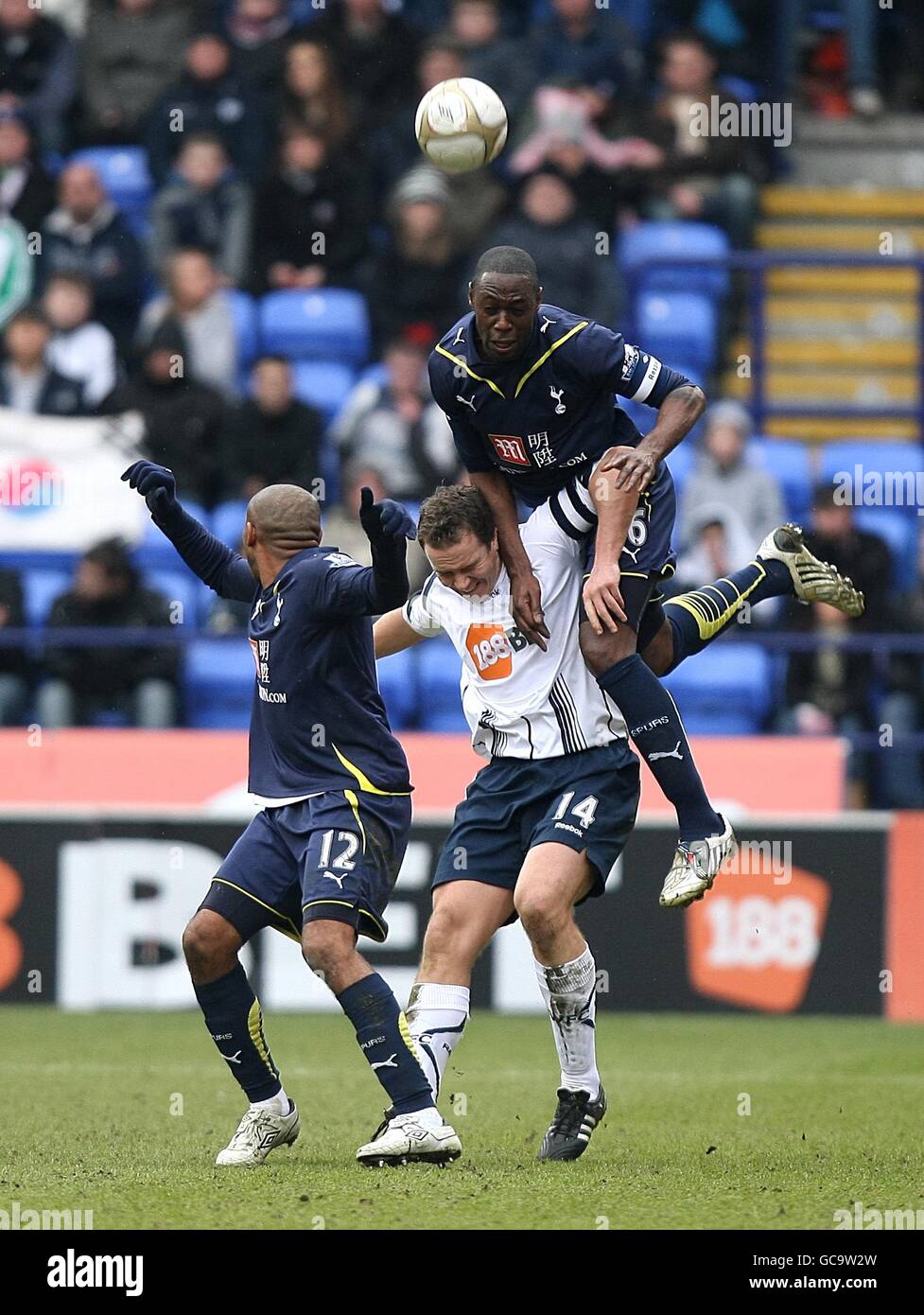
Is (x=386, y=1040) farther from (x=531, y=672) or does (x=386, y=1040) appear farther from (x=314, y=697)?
(x=531, y=672)

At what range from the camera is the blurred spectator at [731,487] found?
12562 millimetres

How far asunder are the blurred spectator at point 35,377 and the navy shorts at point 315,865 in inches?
307

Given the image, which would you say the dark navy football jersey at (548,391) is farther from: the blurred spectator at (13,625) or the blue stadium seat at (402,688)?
the blurred spectator at (13,625)

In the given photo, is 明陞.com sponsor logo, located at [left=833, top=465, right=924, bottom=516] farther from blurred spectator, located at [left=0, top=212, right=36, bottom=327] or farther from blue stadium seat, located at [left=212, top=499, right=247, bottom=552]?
blurred spectator, located at [left=0, top=212, right=36, bottom=327]

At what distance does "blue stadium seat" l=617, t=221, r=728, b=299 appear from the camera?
47.2ft

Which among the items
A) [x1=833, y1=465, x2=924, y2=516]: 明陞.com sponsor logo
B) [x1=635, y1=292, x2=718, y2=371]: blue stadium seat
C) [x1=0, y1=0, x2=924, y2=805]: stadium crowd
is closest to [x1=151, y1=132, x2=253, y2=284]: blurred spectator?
[x1=0, y1=0, x2=924, y2=805]: stadium crowd

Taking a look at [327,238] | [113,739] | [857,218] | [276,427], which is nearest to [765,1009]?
[113,739]

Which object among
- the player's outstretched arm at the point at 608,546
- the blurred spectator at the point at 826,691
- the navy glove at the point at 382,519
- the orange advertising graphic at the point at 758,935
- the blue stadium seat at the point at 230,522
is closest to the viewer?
the navy glove at the point at 382,519

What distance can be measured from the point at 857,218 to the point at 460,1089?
388 inches

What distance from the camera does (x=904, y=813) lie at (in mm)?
10469

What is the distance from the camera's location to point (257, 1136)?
6.06m

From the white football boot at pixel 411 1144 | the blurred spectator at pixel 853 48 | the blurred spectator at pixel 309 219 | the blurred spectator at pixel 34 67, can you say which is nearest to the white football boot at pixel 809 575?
the white football boot at pixel 411 1144

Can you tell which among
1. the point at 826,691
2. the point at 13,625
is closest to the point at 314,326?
the point at 13,625
